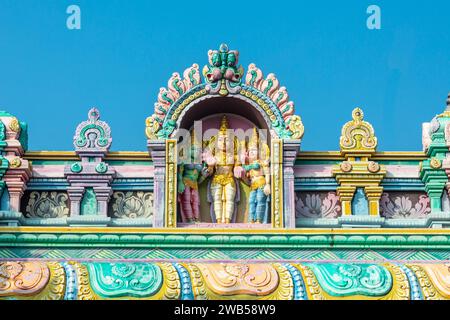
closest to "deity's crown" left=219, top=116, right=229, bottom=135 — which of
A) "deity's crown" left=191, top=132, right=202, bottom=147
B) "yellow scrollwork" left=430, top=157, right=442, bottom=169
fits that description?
"deity's crown" left=191, top=132, right=202, bottom=147

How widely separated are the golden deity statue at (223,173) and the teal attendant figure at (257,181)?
211mm

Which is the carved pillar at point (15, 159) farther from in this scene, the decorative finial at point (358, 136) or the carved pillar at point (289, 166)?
the decorative finial at point (358, 136)

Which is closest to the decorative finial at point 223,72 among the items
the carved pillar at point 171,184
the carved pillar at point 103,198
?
the carved pillar at point 171,184

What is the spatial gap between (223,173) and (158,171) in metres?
1.05

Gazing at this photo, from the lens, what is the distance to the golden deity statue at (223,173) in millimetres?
23641

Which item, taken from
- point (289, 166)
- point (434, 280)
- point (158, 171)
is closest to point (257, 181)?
point (289, 166)

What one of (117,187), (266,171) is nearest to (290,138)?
(266,171)

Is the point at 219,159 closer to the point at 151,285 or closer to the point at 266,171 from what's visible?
the point at 266,171

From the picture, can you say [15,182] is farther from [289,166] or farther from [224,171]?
[289,166]

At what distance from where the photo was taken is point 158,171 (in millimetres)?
23641

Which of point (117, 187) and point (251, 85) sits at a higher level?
point (251, 85)
